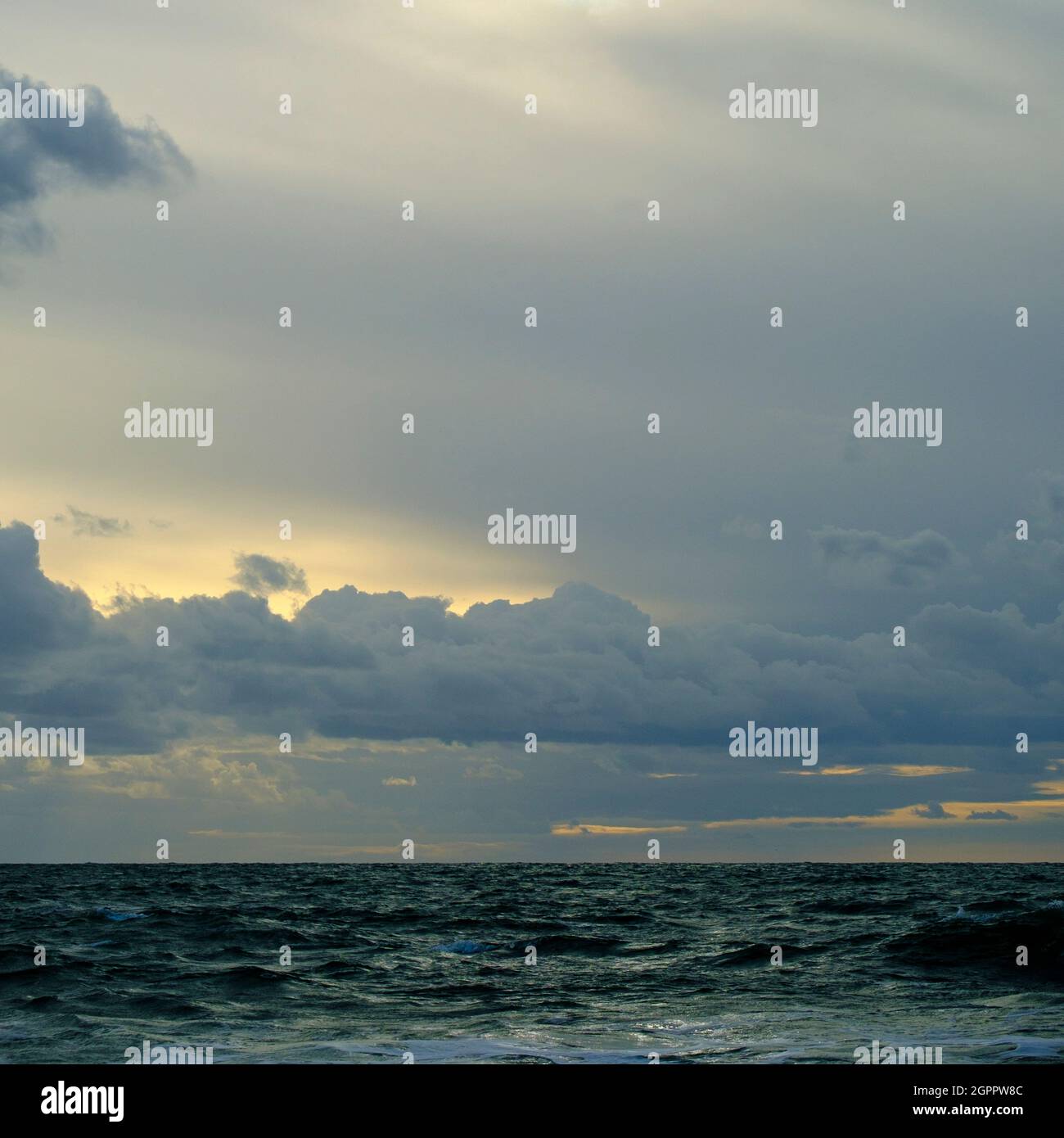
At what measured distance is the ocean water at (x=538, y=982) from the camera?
2589 cm

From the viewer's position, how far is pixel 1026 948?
40688 millimetres

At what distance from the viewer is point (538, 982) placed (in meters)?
35.9

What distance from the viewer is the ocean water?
25.9 m

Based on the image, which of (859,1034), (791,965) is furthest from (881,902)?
(859,1034)
